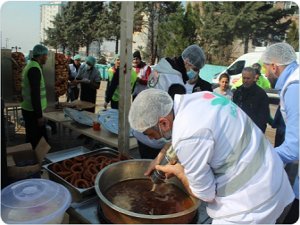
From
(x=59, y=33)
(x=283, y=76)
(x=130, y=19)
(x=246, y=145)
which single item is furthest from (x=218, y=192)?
(x=59, y=33)

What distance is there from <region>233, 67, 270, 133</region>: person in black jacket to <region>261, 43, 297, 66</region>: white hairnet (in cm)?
160

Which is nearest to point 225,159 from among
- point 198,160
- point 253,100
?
point 198,160

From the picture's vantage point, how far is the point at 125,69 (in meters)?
2.61

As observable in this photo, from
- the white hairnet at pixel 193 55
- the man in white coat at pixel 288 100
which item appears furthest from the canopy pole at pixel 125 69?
the man in white coat at pixel 288 100

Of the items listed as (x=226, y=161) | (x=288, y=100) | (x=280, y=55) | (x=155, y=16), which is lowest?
(x=226, y=161)

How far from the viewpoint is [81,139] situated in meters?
5.32

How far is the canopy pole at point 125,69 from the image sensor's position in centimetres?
248

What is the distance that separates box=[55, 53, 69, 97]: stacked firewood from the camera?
17.3ft

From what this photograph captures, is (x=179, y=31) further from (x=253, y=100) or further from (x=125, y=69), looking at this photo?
(x=125, y=69)

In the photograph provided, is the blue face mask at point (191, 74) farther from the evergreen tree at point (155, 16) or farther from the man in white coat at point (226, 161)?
the evergreen tree at point (155, 16)

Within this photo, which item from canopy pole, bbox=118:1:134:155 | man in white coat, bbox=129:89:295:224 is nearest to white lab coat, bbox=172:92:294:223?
man in white coat, bbox=129:89:295:224

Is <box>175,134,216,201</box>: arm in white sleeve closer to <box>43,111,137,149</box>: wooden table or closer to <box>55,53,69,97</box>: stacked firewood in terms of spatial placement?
<box>43,111,137,149</box>: wooden table

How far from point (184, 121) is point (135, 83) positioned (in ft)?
12.9

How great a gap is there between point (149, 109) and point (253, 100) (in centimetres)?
271
